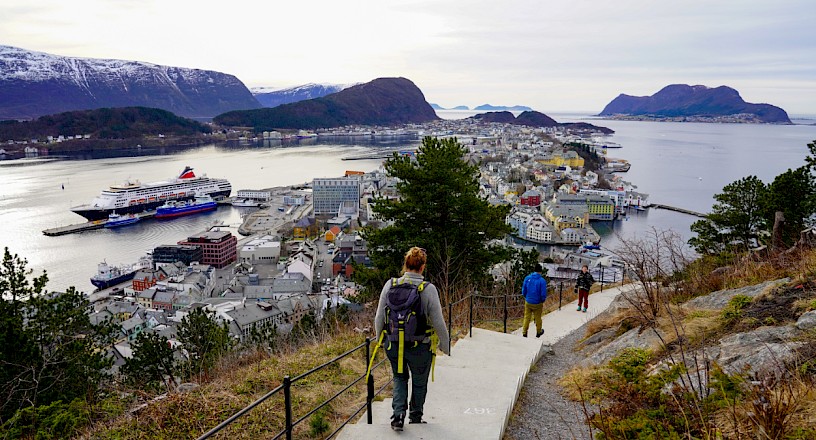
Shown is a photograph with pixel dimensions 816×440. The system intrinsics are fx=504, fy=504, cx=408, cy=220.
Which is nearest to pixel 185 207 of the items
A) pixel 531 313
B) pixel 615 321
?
pixel 531 313

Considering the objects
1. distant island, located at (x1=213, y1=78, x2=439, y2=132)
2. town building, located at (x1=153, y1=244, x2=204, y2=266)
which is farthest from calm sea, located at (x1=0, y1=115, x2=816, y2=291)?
distant island, located at (x1=213, y1=78, x2=439, y2=132)

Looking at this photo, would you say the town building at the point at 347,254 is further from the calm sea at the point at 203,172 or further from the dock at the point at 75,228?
the dock at the point at 75,228

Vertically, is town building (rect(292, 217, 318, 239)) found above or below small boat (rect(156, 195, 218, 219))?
below

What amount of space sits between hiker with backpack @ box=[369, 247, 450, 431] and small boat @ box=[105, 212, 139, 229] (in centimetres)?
3091

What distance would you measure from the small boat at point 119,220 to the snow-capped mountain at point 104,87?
96276 millimetres

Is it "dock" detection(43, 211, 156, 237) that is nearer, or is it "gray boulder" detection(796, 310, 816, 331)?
"gray boulder" detection(796, 310, 816, 331)

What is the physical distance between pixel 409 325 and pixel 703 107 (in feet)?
582

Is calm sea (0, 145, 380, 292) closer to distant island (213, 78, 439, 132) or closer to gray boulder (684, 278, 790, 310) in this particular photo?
gray boulder (684, 278, 790, 310)

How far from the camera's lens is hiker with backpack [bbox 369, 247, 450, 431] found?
181 cm

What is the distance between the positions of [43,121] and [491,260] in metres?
80.8

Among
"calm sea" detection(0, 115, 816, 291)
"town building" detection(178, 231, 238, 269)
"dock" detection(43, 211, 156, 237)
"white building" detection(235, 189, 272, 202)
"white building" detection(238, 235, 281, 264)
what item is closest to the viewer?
"town building" detection(178, 231, 238, 269)

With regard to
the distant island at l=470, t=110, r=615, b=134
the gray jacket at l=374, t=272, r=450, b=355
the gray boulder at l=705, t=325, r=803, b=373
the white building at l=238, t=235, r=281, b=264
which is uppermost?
the distant island at l=470, t=110, r=615, b=134

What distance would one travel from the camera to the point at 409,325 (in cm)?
181

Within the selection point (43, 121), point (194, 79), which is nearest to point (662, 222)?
point (43, 121)
